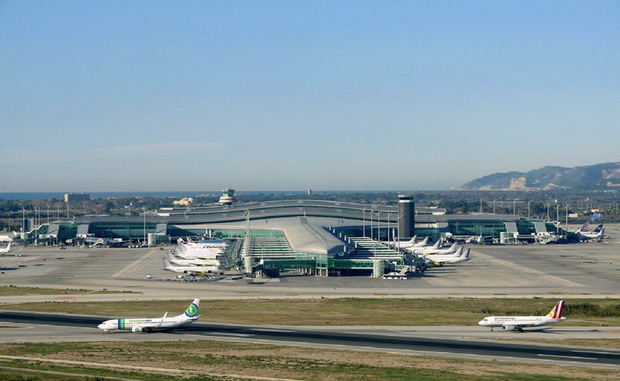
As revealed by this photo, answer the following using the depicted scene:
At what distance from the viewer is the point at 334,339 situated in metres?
79.9

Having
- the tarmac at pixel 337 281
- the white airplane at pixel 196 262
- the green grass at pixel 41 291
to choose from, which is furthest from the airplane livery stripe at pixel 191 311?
the white airplane at pixel 196 262

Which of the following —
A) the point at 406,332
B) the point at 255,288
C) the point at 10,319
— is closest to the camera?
the point at 406,332

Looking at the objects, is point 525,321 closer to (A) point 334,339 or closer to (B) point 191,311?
(A) point 334,339

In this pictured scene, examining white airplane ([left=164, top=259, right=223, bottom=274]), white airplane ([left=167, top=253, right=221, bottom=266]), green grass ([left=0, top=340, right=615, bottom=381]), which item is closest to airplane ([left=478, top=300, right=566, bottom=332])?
green grass ([left=0, top=340, right=615, bottom=381])

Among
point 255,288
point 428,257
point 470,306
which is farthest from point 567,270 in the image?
point 255,288

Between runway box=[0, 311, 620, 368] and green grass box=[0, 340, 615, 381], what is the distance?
11.7 feet

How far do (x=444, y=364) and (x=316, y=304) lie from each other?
1647 inches

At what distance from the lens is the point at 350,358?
6956 centimetres

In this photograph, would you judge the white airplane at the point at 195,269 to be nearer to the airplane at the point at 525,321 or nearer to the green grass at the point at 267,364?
the green grass at the point at 267,364

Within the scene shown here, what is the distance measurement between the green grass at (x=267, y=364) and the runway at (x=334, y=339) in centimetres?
357

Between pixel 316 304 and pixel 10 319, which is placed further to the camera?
pixel 316 304

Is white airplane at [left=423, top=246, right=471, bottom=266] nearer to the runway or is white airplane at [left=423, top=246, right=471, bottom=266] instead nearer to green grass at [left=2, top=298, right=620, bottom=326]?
green grass at [left=2, top=298, right=620, bottom=326]

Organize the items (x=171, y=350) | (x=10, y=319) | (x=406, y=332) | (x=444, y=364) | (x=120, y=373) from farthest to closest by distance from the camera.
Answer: (x=10, y=319) < (x=406, y=332) < (x=171, y=350) < (x=444, y=364) < (x=120, y=373)

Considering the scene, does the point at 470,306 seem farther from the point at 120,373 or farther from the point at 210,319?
the point at 120,373
